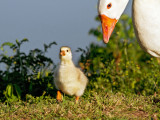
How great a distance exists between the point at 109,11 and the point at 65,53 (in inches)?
50.6

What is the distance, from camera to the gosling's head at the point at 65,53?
17.5 ft

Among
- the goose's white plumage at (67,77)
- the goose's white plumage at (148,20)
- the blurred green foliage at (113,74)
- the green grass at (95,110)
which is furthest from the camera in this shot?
the blurred green foliage at (113,74)

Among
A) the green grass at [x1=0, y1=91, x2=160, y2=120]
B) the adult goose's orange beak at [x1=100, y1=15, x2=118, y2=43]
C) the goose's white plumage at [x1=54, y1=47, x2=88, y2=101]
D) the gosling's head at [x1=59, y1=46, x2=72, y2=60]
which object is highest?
the adult goose's orange beak at [x1=100, y1=15, x2=118, y2=43]

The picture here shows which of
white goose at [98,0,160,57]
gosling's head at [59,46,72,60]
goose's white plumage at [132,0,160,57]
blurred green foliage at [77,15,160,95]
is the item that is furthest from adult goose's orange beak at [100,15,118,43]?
blurred green foliage at [77,15,160,95]

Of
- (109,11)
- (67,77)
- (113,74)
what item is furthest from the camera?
(113,74)

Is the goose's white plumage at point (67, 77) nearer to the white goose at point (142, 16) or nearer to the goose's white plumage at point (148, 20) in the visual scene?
the white goose at point (142, 16)

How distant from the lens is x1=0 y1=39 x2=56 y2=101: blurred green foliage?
20.5 ft

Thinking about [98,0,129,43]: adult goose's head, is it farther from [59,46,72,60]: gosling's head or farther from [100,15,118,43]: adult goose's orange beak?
[59,46,72,60]: gosling's head

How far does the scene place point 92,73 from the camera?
6449 millimetres

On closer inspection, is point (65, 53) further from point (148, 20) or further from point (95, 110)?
point (148, 20)

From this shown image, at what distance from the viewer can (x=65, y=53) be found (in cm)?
535

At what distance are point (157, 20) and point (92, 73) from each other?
2345 mm

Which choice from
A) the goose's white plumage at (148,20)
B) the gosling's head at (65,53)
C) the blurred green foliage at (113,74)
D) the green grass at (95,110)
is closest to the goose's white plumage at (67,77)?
the gosling's head at (65,53)

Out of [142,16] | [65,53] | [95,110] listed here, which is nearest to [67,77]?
[65,53]
